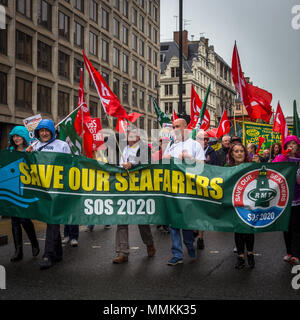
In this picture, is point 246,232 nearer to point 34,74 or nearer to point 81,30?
point 34,74

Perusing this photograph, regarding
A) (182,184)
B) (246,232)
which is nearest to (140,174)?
(182,184)

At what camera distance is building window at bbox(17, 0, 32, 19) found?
27.7 metres

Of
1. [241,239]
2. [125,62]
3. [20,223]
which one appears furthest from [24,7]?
[241,239]

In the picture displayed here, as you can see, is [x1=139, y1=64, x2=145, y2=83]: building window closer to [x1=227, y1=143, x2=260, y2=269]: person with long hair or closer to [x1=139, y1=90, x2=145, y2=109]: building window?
[x1=139, y1=90, x2=145, y2=109]: building window

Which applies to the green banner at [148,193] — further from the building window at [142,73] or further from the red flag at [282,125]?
the building window at [142,73]

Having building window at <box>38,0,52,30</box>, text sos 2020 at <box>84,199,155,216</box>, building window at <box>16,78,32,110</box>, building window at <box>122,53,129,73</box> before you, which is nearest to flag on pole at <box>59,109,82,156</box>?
text sos 2020 at <box>84,199,155,216</box>

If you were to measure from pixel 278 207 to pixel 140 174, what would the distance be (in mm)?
1871

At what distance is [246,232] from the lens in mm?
5840

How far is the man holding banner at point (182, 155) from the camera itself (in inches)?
252

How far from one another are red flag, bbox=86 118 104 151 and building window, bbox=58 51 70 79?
2211cm

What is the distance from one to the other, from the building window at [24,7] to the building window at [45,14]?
1.09 m

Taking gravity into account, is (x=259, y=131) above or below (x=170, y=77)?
below

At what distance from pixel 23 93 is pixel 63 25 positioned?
7668 mm

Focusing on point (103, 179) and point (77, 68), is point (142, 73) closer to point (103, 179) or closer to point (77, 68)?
point (77, 68)
